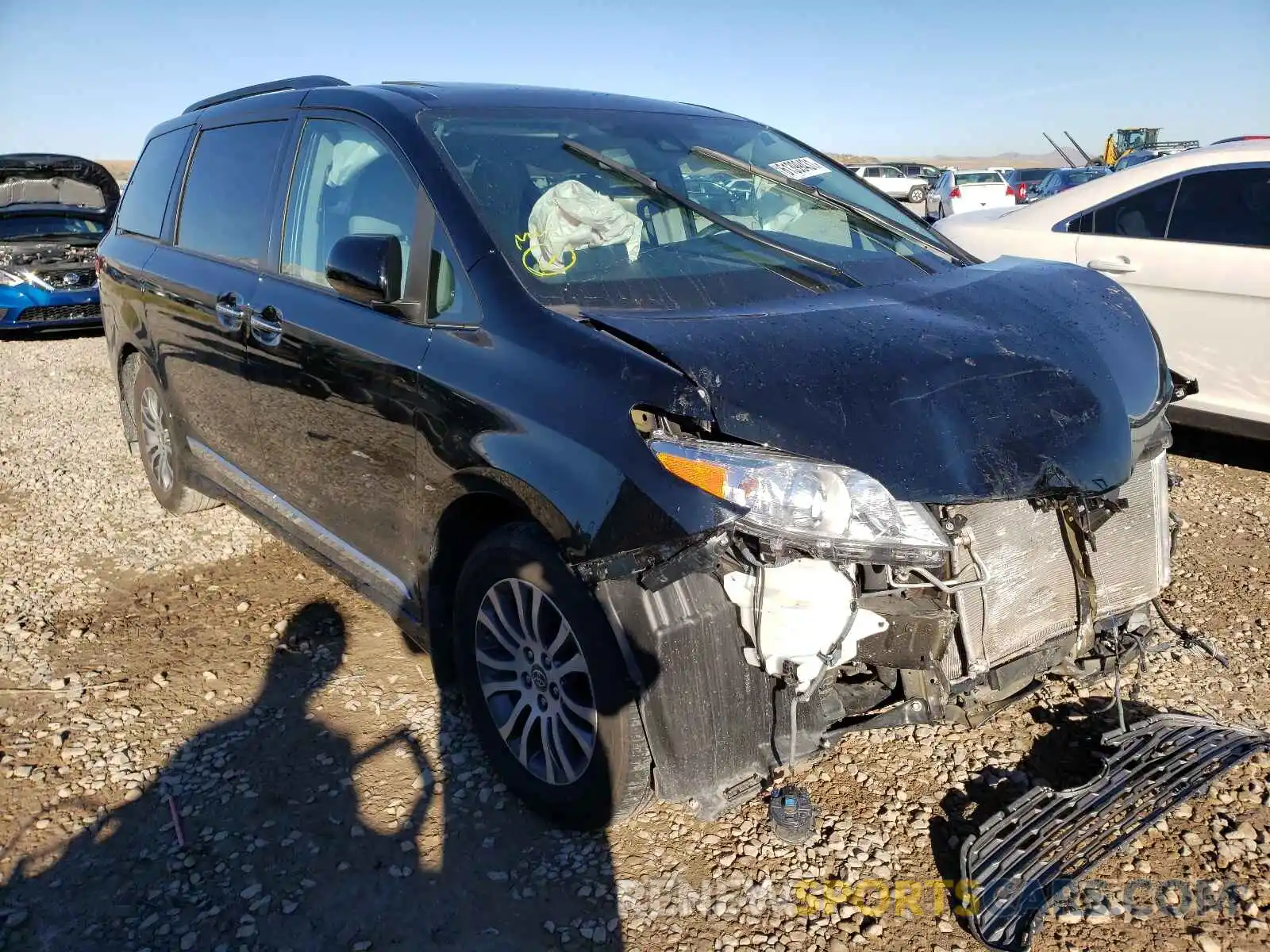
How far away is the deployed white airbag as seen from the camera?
2623mm

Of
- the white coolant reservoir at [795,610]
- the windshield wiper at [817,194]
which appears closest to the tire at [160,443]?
the windshield wiper at [817,194]

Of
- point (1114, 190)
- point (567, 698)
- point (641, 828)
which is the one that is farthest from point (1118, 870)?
point (1114, 190)

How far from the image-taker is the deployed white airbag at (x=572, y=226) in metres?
2.62

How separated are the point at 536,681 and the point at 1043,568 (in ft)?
4.53

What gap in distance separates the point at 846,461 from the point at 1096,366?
86 centimetres

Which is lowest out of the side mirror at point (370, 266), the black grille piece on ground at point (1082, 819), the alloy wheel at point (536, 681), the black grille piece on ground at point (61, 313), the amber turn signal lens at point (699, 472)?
the black grille piece on ground at point (61, 313)

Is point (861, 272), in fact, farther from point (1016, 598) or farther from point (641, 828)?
point (641, 828)

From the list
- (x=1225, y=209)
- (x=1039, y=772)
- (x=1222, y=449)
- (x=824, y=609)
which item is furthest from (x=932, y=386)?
(x=1222, y=449)

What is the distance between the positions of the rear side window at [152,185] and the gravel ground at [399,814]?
190 cm

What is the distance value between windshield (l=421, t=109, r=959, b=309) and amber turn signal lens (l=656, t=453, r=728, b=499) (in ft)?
2.08

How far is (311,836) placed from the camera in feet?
8.59

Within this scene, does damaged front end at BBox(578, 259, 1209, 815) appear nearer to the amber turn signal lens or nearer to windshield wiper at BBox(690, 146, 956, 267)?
the amber turn signal lens

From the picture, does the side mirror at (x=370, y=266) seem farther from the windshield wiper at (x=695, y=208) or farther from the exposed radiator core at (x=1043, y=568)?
the exposed radiator core at (x=1043, y=568)

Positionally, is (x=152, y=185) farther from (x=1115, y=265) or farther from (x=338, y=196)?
(x=1115, y=265)
